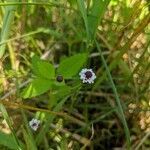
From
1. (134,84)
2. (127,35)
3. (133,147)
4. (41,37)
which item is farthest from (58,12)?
(133,147)

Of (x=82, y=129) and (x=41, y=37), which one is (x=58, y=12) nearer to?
(x=41, y=37)

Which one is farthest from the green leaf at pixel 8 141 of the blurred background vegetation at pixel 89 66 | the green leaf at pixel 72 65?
the green leaf at pixel 72 65

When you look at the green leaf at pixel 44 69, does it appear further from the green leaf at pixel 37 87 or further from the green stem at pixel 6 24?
the green stem at pixel 6 24

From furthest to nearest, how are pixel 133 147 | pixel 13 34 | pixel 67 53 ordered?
pixel 67 53, pixel 13 34, pixel 133 147

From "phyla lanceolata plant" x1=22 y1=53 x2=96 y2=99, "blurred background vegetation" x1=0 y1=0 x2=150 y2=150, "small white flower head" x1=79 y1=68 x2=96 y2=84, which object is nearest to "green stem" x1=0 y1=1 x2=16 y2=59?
"blurred background vegetation" x1=0 y1=0 x2=150 y2=150

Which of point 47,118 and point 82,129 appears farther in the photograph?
point 82,129
